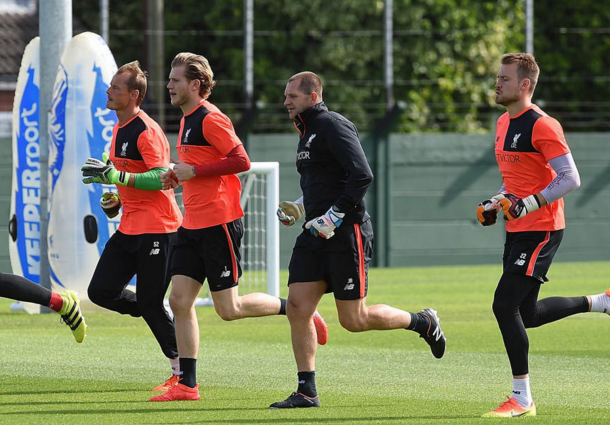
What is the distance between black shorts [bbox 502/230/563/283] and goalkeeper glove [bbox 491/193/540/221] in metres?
0.25

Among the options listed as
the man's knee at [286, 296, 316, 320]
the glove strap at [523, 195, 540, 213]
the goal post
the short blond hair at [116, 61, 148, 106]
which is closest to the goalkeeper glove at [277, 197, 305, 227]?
the man's knee at [286, 296, 316, 320]

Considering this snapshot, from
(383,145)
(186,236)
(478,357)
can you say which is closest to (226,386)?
(186,236)

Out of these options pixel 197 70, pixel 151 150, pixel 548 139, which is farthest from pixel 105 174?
pixel 548 139

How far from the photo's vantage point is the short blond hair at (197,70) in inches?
321

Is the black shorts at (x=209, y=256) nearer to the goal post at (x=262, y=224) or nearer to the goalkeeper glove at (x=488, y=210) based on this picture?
the goalkeeper glove at (x=488, y=210)

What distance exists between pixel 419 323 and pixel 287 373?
1.32 metres

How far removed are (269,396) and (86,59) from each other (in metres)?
6.61

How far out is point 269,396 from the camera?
8172mm

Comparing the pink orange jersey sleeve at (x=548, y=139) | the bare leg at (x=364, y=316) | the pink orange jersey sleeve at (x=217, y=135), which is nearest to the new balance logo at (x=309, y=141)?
the pink orange jersey sleeve at (x=217, y=135)

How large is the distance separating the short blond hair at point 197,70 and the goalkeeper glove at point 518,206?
83.7 inches

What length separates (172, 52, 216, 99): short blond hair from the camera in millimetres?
8148

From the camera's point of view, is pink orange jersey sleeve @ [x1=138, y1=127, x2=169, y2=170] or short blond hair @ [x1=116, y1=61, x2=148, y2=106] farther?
short blond hair @ [x1=116, y1=61, x2=148, y2=106]

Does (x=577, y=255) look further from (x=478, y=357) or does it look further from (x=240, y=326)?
(x=478, y=357)

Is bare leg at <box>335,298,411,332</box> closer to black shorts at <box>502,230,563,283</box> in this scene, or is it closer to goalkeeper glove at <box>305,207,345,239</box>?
goalkeeper glove at <box>305,207,345,239</box>
